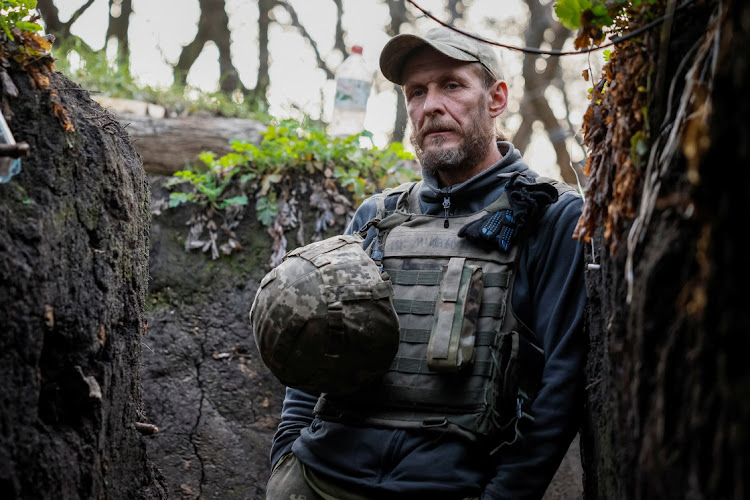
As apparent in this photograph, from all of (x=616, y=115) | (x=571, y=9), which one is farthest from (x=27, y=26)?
(x=616, y=115)

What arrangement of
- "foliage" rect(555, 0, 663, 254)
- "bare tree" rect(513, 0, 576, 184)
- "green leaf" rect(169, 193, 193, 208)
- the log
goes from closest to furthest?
1. "foliage" rect(555, 0, 663, 254)
2. "green leaf" rect(169, 193, 193, 208)
3. the log
4. "bare tree" rect(513, 0, 576, 184)

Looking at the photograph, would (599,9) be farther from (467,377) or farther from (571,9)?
(467,377)

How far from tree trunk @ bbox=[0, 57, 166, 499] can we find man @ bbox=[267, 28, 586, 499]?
2.40ft

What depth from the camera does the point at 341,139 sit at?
5152 millimetres

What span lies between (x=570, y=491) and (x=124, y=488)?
9.94 feet

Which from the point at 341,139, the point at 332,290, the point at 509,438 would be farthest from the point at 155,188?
the point at 509,438

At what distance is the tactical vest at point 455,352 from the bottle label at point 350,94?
3161 millimetres

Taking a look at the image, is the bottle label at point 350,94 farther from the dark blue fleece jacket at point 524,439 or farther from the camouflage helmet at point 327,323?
the camouflage helmet at point 327,323

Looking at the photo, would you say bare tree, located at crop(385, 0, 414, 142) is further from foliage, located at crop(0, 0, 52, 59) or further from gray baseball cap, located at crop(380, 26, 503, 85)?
foliage, located at crop(0, 0, 52, 59)

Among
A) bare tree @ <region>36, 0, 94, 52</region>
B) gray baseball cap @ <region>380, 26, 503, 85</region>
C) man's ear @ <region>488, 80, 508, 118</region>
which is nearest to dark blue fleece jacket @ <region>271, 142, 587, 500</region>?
man's ear @ <region>488, 80, 508, 118</region>

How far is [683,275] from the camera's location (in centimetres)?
142

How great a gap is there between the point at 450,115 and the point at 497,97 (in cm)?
32

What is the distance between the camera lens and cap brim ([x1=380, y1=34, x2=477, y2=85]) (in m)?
3.21

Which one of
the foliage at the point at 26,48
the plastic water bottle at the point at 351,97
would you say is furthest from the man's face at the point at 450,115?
the plastic water bottle at the point at 351,97
